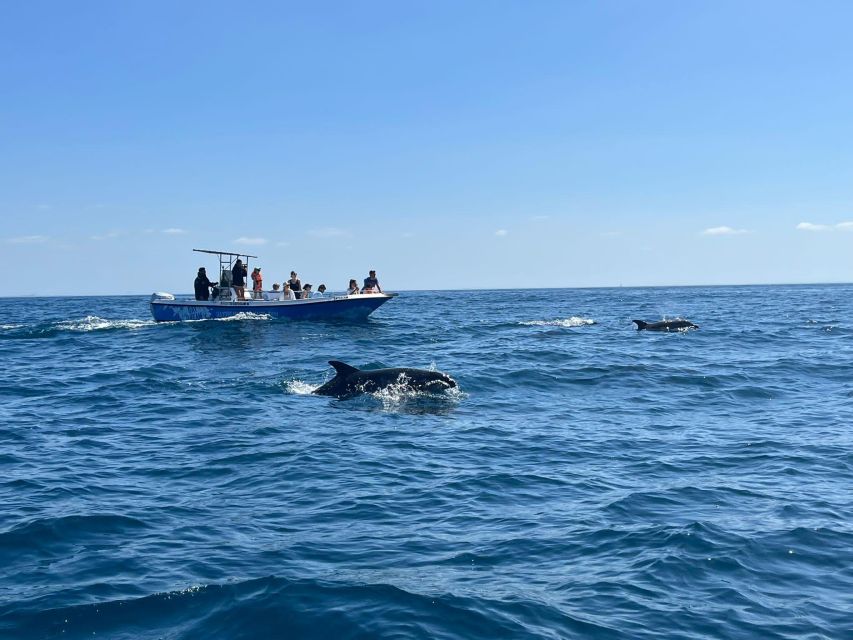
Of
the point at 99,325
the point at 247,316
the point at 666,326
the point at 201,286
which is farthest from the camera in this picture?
the point at 99,325

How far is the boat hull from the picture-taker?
3859 cm

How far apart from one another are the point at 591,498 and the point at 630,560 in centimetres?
223

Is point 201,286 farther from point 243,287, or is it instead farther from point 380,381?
point 380,381

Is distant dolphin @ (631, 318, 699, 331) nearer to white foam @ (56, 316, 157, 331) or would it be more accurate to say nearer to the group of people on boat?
the group of people on boat

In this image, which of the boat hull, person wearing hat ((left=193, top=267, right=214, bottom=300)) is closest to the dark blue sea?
the boat hull

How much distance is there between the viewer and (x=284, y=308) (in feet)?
127

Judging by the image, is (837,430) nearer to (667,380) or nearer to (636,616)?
(667,380)

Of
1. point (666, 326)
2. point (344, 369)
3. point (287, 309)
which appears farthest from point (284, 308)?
point (344, 369)

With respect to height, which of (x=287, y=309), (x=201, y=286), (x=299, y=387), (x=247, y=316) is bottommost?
(x=299, y=387)

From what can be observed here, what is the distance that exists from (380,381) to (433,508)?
821cm

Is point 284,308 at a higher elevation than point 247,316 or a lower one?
higher

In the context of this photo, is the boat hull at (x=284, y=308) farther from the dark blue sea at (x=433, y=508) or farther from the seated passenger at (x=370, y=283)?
the dark blue sea at (x=433, y=508)

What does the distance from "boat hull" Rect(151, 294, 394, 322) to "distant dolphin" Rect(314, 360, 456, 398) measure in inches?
800

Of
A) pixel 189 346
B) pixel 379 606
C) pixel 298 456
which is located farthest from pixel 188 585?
pixel 189 346
